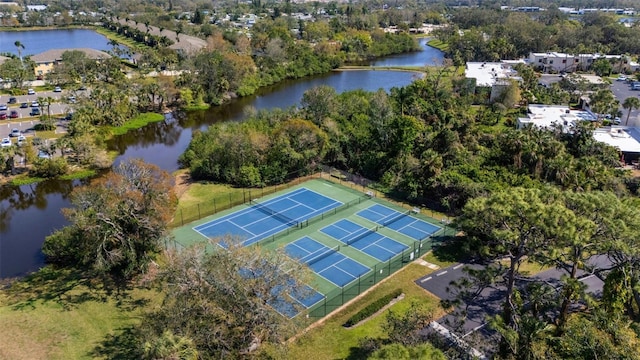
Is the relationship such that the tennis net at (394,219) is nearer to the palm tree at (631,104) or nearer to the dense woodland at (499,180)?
the dense woodland at (499,180)

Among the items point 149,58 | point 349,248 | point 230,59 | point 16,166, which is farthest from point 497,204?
point 149,58

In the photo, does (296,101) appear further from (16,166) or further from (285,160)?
(16,166)

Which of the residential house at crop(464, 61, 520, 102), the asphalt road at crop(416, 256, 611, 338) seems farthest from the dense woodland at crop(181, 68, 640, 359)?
the residential house at crop(464, 61, 520, 102)

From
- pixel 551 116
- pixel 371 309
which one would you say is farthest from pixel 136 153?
pixel 551 116

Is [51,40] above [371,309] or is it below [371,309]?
above

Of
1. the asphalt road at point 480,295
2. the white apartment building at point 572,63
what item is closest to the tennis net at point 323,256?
the asphalt road at point 480,295

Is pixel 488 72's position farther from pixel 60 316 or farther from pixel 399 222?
pixel 60 316
